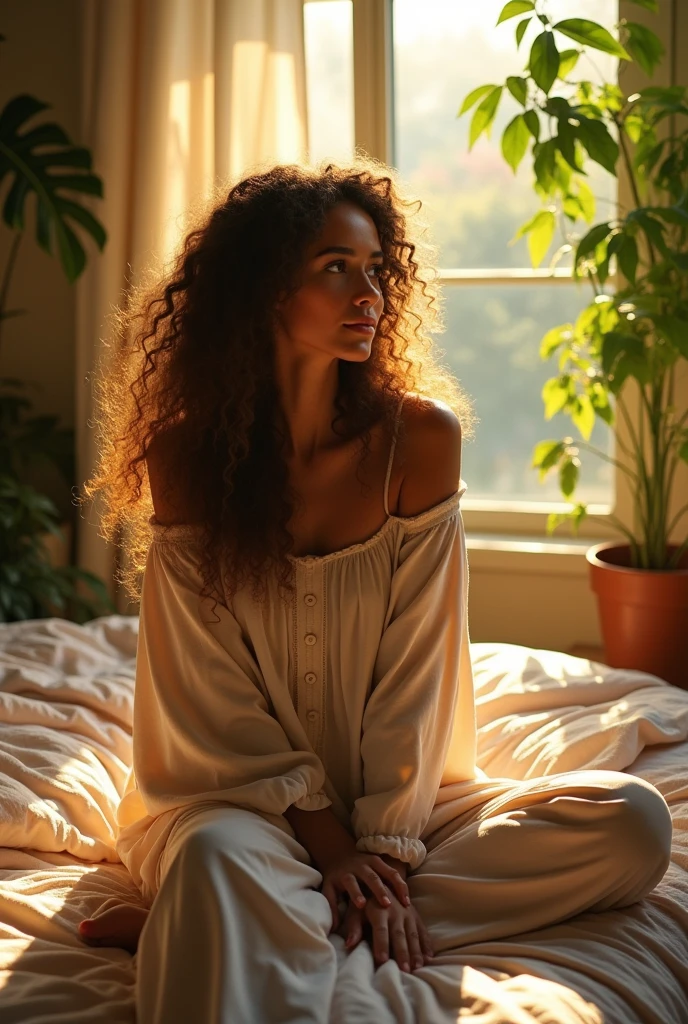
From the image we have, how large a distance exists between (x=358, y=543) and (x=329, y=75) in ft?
6.59

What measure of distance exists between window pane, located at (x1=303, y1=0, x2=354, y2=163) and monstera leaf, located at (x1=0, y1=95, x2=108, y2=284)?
0.63 metres

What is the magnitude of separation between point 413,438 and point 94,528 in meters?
1.73

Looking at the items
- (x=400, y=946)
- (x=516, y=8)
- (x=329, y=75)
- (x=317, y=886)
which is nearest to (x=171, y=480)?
(x=317, y=886)

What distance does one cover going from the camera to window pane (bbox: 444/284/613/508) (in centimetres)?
332

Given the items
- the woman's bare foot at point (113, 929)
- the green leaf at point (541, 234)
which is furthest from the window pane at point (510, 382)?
the woman's bare foot at point (113, 929)

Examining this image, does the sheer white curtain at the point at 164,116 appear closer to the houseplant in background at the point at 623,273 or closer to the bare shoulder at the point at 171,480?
the houseplant in background at the point at 623,273

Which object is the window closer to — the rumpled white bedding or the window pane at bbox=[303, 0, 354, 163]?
the window pane at bbox=[303, 0, 354, 163]

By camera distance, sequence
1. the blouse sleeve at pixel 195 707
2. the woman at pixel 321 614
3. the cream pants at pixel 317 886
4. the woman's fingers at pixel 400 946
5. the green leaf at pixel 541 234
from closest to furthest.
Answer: the cream pants at pixel 317 886, the woman's fingers at pixel 400 946, the woman at pixel 321 614, the blouse sleeve at pixel 195 707, the green leaf at pixel 541 234

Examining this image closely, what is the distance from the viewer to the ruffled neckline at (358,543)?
1.77 metres

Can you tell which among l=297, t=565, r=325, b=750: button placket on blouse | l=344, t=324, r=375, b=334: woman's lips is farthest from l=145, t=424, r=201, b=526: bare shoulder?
l=344, t=324, r=375, b=334: woman's lips

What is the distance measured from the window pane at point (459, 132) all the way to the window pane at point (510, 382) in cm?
11

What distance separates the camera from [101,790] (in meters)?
2.00

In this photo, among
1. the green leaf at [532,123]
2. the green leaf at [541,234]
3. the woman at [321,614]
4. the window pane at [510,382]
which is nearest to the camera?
the woman at [321,614]

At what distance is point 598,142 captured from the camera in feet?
7.64
